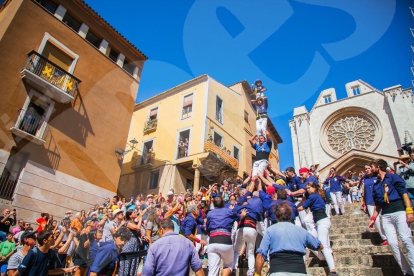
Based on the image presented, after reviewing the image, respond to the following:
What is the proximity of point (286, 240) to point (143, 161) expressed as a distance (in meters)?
21.6

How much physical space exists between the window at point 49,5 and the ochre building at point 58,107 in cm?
5

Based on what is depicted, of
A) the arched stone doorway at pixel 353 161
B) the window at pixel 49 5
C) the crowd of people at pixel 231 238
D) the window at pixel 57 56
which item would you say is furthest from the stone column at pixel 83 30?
the arched stone doorway at pixel 353 161

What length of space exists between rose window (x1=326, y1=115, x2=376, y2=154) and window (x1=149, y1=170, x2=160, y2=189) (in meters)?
20.5

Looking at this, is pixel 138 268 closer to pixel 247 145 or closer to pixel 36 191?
pixel 36 191

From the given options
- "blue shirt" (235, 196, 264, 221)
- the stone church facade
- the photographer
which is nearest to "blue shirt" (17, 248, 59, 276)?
"blue shirt" (235, 196, 264, 221)

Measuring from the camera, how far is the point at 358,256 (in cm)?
546

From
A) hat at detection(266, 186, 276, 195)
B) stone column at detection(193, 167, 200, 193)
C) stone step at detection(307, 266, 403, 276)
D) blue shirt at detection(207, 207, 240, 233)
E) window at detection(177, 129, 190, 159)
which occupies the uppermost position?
window at detection(177, 129, 190, 159)

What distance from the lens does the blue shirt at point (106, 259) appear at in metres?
5.13

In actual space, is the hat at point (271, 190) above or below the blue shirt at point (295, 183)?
below

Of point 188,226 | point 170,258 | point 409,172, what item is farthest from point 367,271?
point 188,226

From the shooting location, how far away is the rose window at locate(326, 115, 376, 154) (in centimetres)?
2912

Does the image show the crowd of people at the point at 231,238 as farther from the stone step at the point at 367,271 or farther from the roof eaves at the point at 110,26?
the roof eaves at the point at 110,26

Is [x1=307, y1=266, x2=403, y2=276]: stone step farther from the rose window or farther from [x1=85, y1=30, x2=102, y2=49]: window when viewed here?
the rose window

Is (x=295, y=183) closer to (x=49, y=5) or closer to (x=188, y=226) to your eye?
(x=188, y=226)
